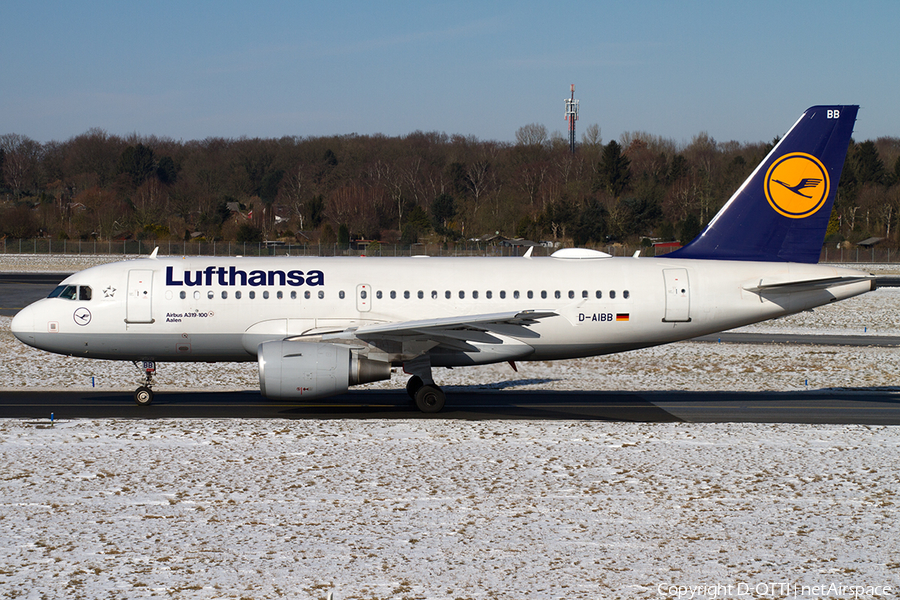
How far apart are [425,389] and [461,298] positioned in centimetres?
278

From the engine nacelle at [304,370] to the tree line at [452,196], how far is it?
87921 mm

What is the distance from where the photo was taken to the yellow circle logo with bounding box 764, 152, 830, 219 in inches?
928

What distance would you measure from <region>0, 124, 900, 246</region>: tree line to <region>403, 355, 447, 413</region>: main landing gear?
86645 millimetres

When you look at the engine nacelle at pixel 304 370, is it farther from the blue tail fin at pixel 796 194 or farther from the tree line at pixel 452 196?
the tree line at pixel 452 196

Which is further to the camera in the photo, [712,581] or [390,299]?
[390,299]

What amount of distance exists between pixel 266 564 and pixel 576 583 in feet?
13.6

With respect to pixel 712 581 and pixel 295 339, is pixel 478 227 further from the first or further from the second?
pixel 712 581

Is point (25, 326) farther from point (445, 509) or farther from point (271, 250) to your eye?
point (271, 250)

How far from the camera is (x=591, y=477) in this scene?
49.4 ft

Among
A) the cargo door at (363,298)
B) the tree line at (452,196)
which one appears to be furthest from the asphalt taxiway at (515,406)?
the tree line at (452,196)

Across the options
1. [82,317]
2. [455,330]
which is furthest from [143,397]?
[455,330]

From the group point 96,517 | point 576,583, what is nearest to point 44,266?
point 96,517

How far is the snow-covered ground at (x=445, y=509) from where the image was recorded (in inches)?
413

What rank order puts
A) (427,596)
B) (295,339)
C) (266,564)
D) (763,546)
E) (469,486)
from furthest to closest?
(295,339)
(469,486)
(763,546)
(266,564)
(427,596)
